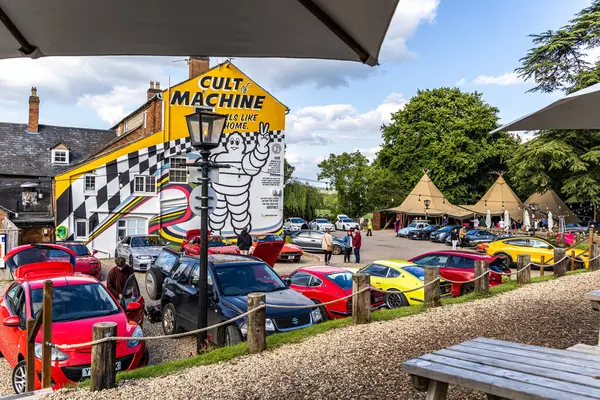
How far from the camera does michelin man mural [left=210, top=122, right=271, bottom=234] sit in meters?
28.7

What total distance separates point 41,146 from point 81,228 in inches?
458

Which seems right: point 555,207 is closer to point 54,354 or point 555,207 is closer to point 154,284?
point 154,284

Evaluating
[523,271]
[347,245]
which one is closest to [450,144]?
[347,245]

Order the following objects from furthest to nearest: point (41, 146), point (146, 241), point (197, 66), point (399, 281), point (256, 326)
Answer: point (41, 146), point (197, 66), point (146, 241), point (399, 281), point (256, 326)

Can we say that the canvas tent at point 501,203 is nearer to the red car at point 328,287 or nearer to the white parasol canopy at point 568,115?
the red car at point 328,287

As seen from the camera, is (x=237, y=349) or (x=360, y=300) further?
(x=360, y=300)

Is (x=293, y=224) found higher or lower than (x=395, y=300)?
higher

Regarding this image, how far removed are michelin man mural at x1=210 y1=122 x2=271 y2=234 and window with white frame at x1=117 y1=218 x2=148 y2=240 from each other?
3.89 metres

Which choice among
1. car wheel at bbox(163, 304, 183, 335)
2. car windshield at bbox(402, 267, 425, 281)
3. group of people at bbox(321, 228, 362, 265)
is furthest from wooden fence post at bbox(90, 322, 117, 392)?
group of people at bbox(321, 228, 362, 265)

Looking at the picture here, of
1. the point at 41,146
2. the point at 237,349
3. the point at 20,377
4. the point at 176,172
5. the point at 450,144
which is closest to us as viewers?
the point at 20,377

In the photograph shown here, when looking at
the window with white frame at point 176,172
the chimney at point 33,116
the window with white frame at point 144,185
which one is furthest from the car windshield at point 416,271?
the chimney at point 33,116

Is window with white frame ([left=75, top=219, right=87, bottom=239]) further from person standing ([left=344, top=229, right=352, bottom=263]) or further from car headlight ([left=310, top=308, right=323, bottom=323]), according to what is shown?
car headlight ([left=310, top=308, right=323, bottom=323])

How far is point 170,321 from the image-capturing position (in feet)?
33.7

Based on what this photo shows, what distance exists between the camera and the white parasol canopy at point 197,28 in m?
2.53
